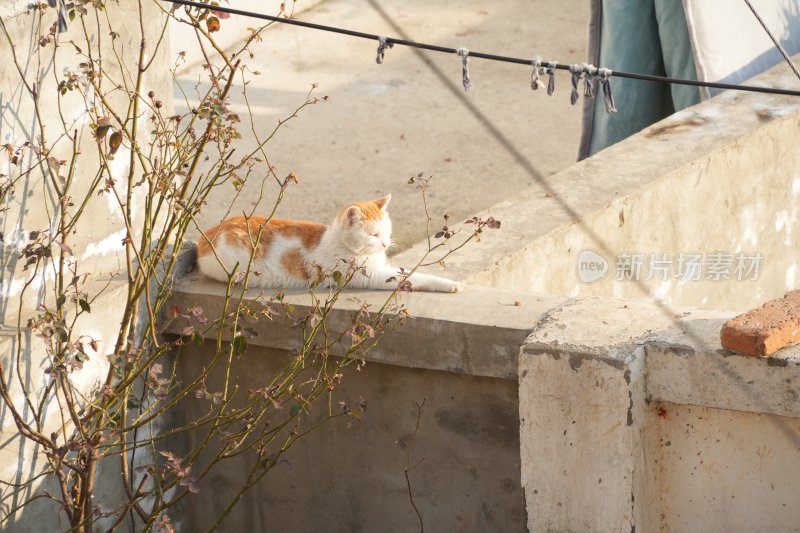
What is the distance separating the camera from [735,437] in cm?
319

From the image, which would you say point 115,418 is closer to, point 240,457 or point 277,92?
point 240,457

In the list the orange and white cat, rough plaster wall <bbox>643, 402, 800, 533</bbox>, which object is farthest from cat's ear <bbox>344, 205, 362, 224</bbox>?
rough plaster wall <bbox>643, 402, 800, 533</bbox>

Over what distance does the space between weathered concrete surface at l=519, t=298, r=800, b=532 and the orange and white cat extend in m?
0.60

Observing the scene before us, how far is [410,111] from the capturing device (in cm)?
809

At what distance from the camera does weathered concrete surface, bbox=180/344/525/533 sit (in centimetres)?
349

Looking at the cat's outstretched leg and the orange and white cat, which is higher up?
the orange and white cat

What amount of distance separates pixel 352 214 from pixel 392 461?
829mm

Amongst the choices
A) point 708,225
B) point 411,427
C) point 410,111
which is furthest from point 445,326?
point 410,111

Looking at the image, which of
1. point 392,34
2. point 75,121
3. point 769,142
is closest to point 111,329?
point 75,121

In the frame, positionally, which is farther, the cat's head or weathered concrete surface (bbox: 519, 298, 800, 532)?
the cat's head

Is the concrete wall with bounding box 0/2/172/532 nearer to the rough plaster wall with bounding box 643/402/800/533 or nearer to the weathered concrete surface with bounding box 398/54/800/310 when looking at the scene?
the weathered concrete surface with bounding box 398/54/800/310

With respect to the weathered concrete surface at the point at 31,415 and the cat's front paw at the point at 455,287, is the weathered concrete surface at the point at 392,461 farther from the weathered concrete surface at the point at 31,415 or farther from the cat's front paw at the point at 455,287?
the weathered concrete surface at the point at 31,415

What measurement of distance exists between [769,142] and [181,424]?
3.12m

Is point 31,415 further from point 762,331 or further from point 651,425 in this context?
point 762,331
